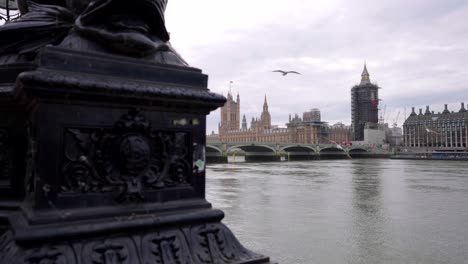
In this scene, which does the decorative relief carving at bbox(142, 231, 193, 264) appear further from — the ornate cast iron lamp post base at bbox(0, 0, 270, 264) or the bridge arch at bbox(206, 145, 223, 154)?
the bridge arch at bbox(206, 145, 223, 154)

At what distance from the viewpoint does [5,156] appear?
205cm

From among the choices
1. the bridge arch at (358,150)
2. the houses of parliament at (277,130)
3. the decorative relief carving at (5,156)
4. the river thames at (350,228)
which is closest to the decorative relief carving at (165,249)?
the decorative relief carving at (5,156)

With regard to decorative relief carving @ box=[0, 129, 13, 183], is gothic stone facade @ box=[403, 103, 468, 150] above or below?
above

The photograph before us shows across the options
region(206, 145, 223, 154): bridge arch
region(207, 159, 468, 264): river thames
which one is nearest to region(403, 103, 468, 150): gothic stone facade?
region(206, 145, 223, 154): bridge arch

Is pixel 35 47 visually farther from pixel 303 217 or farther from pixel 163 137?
pixel 303 217

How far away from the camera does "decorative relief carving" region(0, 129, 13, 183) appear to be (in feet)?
6.69

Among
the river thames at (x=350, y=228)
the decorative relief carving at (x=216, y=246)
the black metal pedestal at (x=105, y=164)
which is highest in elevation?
the black metal pedestal at (x=105, y=164)

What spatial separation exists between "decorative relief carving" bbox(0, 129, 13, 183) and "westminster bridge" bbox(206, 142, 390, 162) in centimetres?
4602

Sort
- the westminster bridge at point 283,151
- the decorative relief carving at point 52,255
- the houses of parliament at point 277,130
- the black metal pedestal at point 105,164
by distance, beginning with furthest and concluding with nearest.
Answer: the houses of parliament at point 277,130
the westminster bridge at point 283,151
the black metal pedestal at point 105,164
the decorative relief carving at point 52,255

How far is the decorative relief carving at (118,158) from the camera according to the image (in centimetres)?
184

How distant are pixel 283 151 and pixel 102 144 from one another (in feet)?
196

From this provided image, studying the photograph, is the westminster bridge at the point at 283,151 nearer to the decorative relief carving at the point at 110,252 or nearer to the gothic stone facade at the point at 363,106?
the gothic stone facade at the point at 363,106

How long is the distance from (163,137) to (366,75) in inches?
4170

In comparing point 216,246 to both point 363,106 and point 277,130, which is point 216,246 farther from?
point 277,130
